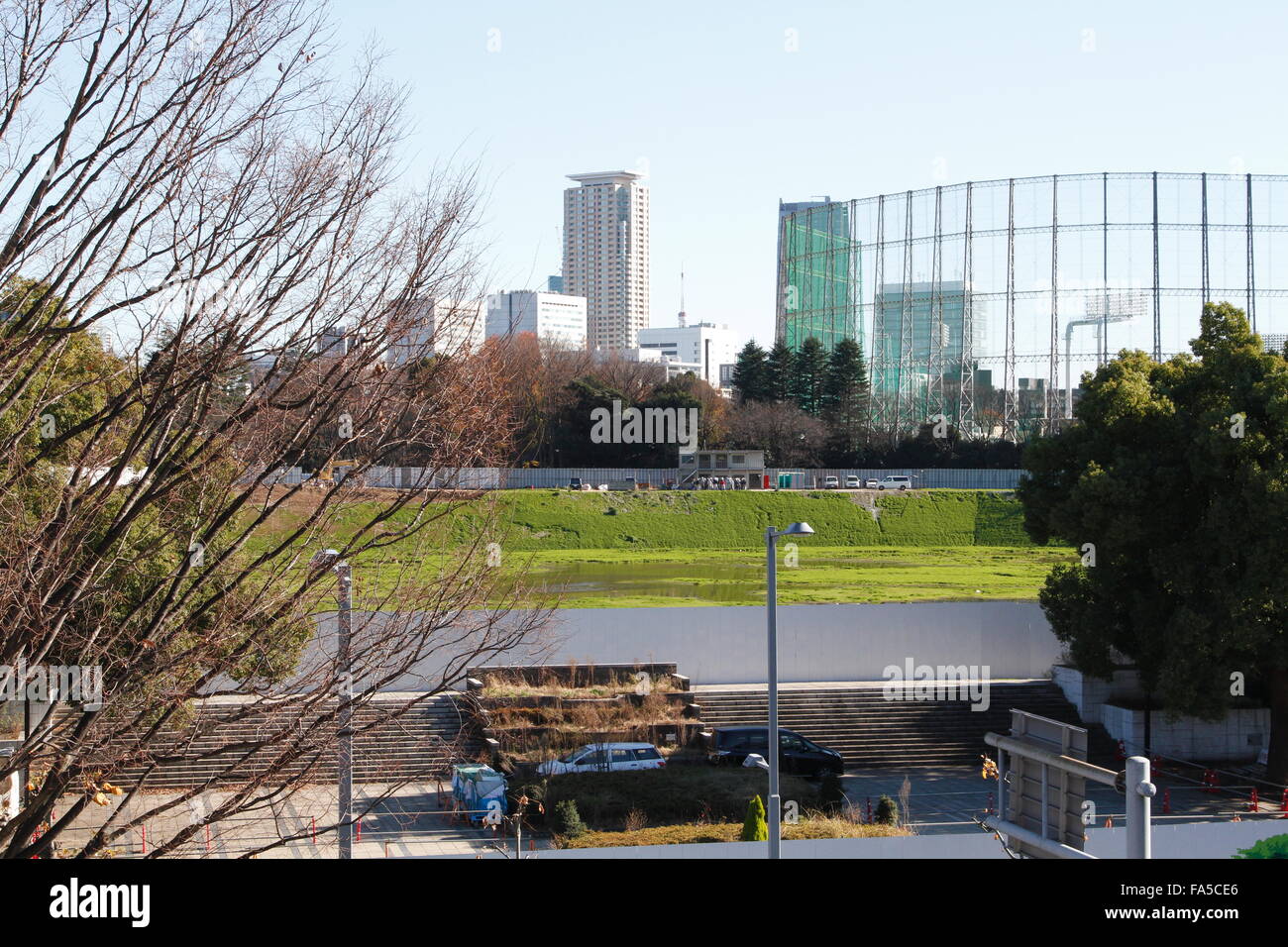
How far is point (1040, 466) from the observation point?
65.6 feet

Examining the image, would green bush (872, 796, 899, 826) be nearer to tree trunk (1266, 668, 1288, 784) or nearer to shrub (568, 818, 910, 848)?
shrub (568, 818, 910, 848)

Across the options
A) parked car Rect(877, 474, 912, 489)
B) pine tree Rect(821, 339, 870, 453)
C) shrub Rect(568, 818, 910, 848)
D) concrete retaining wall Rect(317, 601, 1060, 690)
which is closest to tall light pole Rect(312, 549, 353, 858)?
shrub Rect(568, 818, 910, 848)

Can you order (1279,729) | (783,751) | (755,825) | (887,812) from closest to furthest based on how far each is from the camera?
(755,825) < (887,812) < (783,751) < (1279,729)

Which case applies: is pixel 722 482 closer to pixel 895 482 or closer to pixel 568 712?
pixel 895 482

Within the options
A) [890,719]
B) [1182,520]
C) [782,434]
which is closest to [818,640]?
[890,719]

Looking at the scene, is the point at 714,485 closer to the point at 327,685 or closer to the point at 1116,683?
the point at 1116,683

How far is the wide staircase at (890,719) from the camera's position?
19.5 m

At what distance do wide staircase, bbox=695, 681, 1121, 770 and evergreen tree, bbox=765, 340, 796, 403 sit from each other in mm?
31631

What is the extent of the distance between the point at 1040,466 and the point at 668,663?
7.31 m

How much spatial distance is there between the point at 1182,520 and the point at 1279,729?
3.58 m

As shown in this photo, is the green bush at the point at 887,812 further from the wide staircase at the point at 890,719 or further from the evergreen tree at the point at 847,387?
the evergreen tree at the point at 847,387

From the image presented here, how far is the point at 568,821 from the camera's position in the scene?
14.8 meters

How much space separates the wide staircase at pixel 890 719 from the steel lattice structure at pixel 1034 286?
27.6 m
